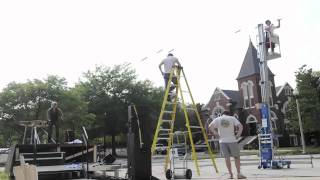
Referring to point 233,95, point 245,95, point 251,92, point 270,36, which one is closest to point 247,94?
point 245,95

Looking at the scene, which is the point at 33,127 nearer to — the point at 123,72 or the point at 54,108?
the point at 54,108

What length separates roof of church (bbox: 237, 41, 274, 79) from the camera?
2424 inches

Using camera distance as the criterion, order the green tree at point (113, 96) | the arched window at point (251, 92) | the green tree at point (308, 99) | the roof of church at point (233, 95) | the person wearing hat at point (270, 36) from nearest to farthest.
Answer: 1. the person wearing hat at point (270, 36)
2. the green tree at point (308, 99)
3. the green tree at point (113, 96)
4. the arched window at point (251, 92)
5. the roof of church at point (233, 95)

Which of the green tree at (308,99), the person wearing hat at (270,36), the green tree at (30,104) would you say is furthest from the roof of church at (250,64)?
the person wearing hat at (270,36)

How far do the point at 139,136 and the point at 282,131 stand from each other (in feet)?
183

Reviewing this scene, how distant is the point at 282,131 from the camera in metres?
61.9

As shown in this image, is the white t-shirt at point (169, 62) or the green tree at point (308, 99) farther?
the green tree at point (308, 99)

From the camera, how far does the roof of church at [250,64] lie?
6156 centimetres

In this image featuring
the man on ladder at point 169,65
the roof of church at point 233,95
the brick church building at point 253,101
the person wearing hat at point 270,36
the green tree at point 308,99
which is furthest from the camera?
the roof of church at point 233,95

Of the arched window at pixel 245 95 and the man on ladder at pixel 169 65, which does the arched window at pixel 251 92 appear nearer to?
the arched window at pixel 245 95

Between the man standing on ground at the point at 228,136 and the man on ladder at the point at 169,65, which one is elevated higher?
the man on ladder at the point at 169,65

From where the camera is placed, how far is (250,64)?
62.7 metres

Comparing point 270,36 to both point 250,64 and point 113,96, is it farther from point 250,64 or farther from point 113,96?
point 250,64

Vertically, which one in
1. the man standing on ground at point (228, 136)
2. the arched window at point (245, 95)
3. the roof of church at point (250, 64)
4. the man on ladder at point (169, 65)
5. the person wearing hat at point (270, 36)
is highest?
the roof of church at point (250, 64)
